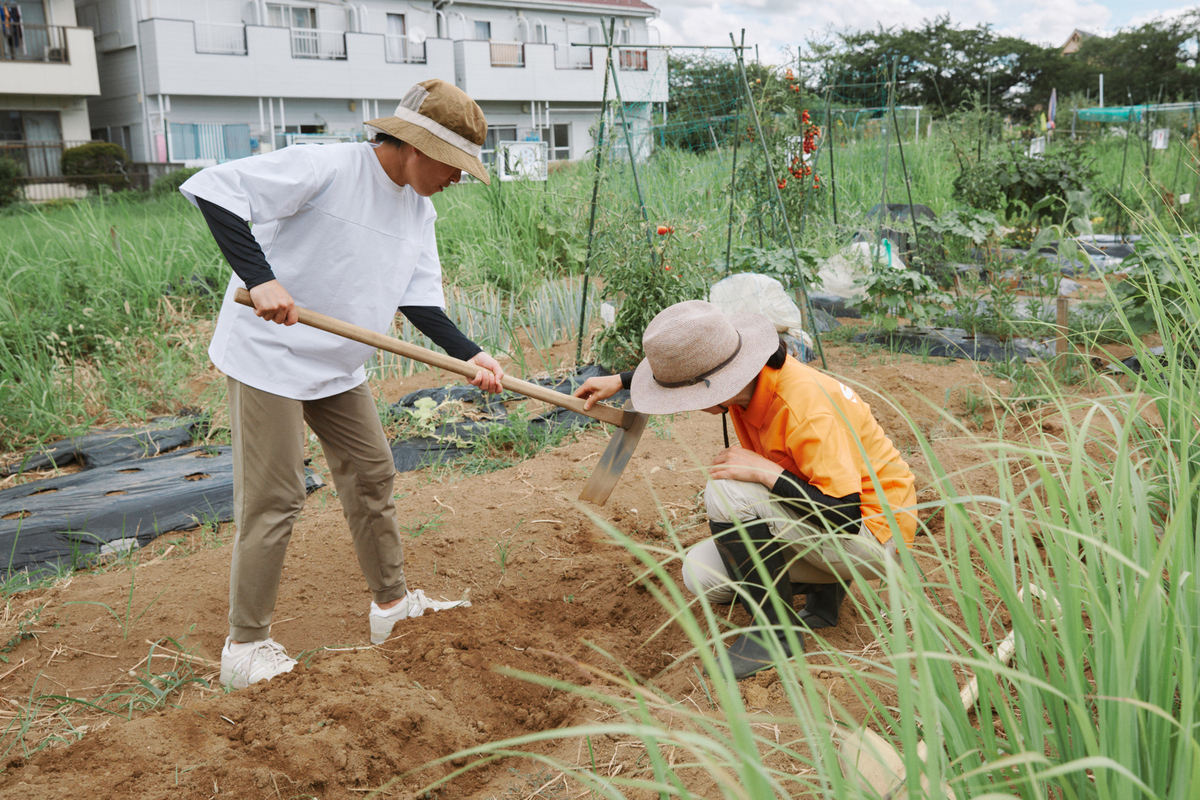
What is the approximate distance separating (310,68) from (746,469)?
72.1 ft

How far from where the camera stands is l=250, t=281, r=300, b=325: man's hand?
2092mm

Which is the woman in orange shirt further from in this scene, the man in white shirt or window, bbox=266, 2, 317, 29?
window, bbox=266, 2, 317, 29

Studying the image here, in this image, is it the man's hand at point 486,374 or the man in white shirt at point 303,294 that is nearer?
the man in white shirt at point 303,294

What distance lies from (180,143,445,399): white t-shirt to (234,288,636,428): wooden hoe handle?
0.32 feet

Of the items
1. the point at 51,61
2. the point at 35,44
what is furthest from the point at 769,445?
the point at 35,44

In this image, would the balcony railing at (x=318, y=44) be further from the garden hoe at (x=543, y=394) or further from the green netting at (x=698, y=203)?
the garden hoe at (x=543, y=394)

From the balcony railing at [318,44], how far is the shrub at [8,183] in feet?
24.2

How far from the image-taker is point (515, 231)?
712 centimetres

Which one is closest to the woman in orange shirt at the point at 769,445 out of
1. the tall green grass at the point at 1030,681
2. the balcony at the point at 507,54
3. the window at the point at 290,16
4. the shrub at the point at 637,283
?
the tall green grass at the point at 1030,681

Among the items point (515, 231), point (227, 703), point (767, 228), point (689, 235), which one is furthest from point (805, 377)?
point (515, 231)

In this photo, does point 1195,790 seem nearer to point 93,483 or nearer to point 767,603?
point 767,603

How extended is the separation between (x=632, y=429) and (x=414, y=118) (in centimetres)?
118

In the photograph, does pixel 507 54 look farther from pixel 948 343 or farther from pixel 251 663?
pixel 251 663

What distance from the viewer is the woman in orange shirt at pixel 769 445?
6.45ft
